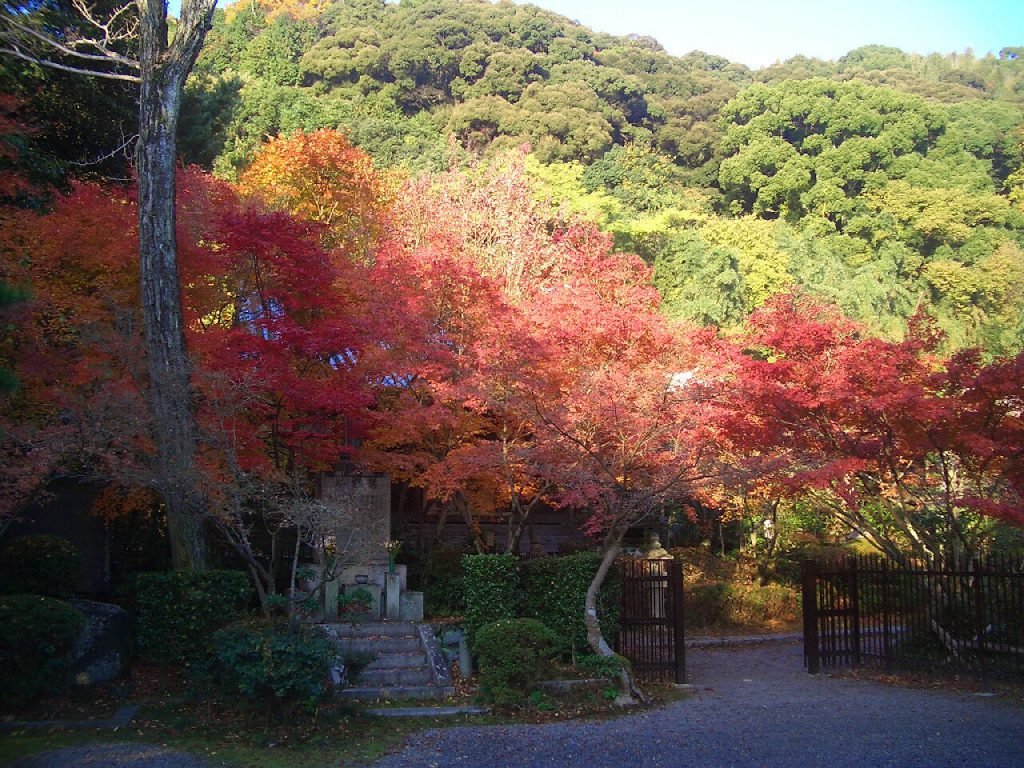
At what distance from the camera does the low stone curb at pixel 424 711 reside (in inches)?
365

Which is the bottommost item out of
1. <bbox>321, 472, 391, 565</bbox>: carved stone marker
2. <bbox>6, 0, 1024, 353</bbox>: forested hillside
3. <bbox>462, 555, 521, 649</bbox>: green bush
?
<bbox>462, 555, 521, 649</bbox>: green bush

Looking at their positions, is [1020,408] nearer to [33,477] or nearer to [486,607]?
[486,607]

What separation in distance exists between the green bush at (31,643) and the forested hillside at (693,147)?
17.5 metres

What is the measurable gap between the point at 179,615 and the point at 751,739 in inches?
256

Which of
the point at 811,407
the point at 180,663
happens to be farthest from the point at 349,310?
the point at 811,407

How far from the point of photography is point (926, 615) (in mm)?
12398

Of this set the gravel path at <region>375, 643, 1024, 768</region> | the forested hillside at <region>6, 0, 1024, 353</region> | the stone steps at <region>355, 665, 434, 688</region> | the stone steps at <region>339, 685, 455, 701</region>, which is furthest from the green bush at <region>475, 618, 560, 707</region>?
the forested hillside at <region>6, 0, 1024, 353</region>

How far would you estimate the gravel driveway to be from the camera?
779 centimetres

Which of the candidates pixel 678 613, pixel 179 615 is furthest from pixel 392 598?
pixel 678 613

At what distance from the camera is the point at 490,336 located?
1285 centimetres

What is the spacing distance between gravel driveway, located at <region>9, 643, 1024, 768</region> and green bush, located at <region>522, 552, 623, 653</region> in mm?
1473

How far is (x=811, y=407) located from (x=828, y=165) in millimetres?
28039

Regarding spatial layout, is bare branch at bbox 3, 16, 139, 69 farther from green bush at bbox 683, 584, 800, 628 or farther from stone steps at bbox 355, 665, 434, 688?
green bush at bbox 683, 584, 800, 628

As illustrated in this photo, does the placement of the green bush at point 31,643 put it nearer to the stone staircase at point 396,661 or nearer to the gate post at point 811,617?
the stone staircase at point 396,661
